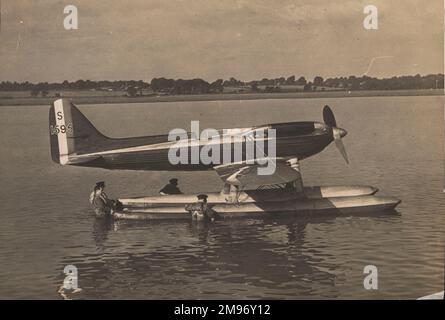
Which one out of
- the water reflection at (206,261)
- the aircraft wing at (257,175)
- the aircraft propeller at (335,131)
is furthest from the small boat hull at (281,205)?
the aircraft propeller at (335,131)

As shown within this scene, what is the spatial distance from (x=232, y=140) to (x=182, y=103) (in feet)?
310

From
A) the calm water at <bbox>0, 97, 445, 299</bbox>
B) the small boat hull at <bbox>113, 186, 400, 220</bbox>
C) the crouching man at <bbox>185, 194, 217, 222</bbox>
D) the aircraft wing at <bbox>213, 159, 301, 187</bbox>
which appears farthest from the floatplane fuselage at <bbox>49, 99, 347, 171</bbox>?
the calm water at <bbox>0, 97, 445, 299</bbox>

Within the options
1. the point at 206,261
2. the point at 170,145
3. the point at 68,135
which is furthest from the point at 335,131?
the point at 68,135

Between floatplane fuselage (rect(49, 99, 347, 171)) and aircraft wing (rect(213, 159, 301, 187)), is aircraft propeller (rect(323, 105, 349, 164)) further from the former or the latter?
aircraft wing (rect(213, 159, 301, 187))

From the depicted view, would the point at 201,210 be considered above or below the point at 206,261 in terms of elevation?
above

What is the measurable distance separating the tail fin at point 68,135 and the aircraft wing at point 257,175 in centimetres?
540

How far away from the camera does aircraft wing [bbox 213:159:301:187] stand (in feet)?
73.8

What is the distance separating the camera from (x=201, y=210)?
2311 cm

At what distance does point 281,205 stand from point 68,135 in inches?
338

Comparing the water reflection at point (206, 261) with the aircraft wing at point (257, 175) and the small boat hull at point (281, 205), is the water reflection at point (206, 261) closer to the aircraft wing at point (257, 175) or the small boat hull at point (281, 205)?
the small boat hull at point (281, 205)

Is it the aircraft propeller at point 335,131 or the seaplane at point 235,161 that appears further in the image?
the aircraft propeller at point 335,131

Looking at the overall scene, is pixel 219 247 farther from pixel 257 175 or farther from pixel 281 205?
pixel 281 205

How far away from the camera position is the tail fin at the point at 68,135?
2567cm
